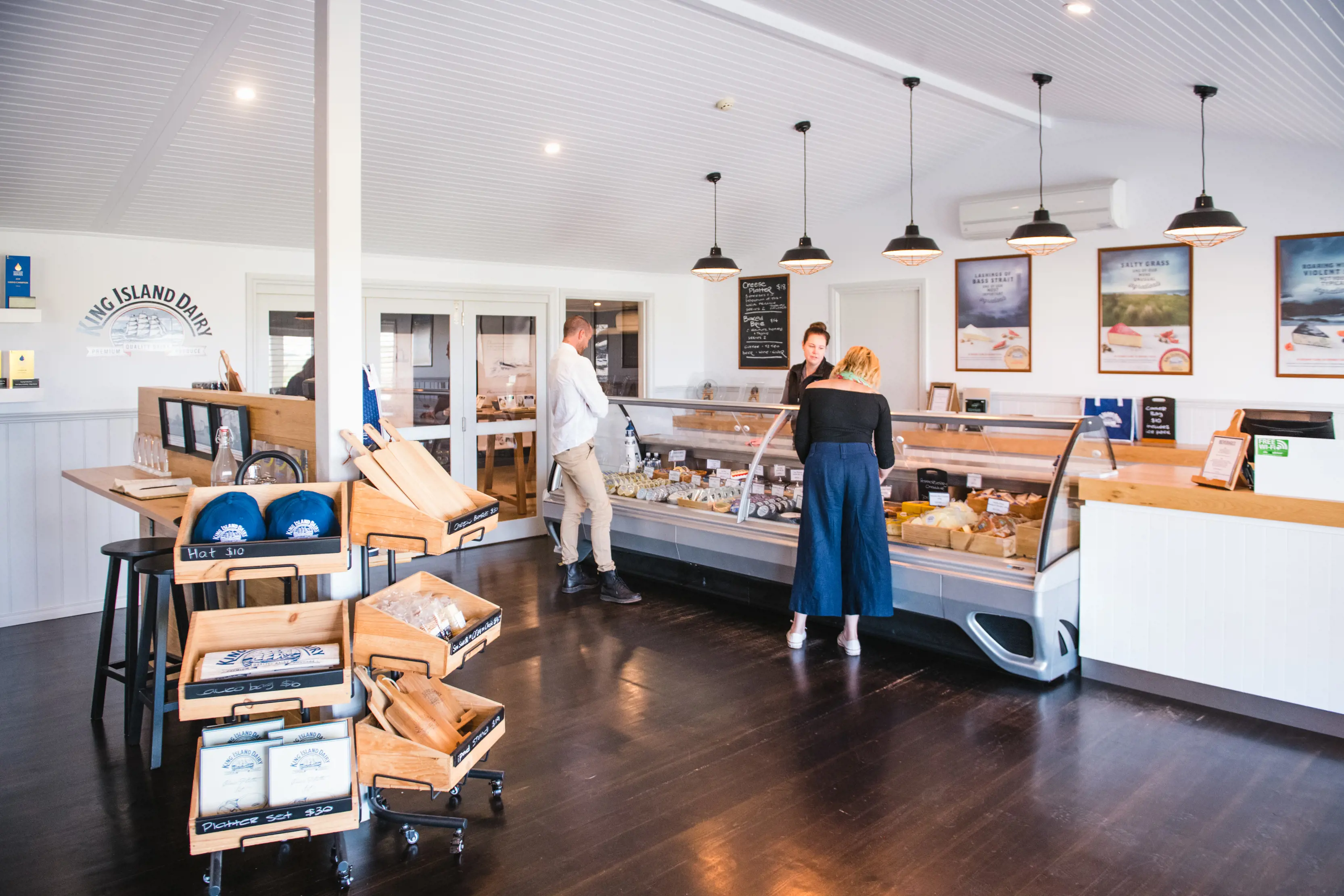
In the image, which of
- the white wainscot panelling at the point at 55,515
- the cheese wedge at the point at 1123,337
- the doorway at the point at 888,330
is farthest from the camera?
the doorway at the point at 888,330

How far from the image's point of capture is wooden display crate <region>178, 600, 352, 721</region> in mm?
2457

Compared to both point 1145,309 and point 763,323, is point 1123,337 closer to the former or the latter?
point 1145,309

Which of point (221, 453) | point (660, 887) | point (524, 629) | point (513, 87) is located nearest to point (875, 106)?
point (513, 87)

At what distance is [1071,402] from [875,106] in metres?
2.76

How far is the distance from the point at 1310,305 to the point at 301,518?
21.0ft

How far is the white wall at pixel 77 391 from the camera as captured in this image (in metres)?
5.36

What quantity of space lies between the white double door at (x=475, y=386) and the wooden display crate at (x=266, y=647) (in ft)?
15.2

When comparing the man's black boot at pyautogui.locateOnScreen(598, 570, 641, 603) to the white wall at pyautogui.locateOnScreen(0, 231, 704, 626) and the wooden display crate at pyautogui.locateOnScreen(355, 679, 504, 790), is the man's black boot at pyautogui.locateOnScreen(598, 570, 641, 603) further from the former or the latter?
the white wall at pyautogui.locateOnScreen(0, 231, 704, 626)

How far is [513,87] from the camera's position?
16.8ft

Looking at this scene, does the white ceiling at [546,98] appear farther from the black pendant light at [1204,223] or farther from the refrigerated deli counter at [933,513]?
the refrigerated deli counter at [933,513]

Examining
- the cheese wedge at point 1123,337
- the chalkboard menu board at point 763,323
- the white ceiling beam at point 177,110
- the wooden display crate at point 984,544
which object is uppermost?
the white ceiling beam at point 177,110

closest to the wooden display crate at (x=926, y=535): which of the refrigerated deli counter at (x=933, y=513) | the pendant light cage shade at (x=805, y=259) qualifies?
the refrigerated deli counter at (x=933, y=513)

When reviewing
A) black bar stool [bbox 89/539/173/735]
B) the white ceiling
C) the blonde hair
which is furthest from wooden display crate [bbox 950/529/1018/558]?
black bar stool [bbox 89/539/173/735]

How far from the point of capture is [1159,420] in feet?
21.6
